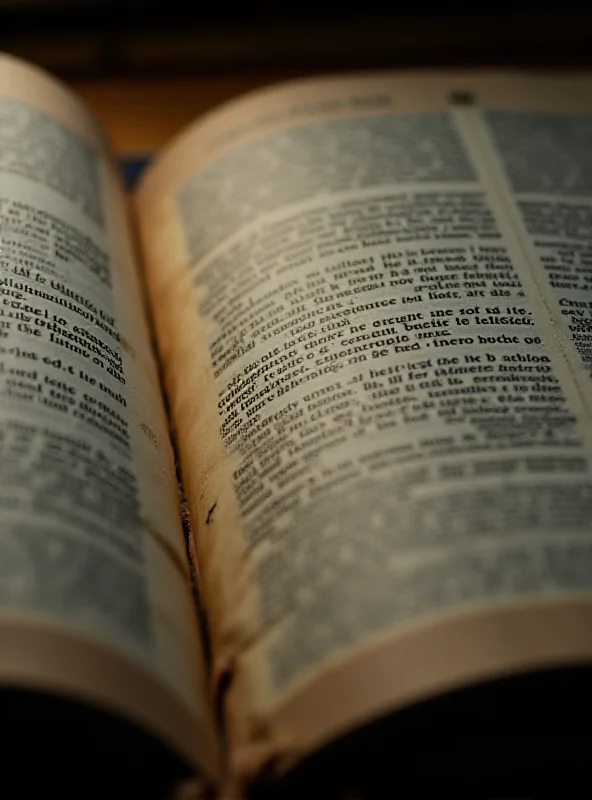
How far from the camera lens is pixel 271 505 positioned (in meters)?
0.54

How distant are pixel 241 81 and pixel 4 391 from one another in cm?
65

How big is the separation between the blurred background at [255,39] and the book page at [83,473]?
33cm

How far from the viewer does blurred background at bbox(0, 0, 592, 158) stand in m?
1.05

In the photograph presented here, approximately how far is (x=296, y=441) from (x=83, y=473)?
0.41 feet

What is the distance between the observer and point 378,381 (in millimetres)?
570

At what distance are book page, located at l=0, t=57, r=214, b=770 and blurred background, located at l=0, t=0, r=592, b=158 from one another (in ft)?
1.09

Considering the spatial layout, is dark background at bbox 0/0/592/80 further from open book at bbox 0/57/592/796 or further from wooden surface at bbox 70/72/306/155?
open book at bbox 0/57/592/796

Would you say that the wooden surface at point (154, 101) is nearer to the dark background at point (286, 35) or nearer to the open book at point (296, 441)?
the dark background at point (286, 35)

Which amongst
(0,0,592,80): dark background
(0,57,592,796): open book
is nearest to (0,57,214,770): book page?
(0,57,592,796): open book

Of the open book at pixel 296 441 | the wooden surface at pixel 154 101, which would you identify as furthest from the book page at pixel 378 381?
the wooden surface at pixel 154 101

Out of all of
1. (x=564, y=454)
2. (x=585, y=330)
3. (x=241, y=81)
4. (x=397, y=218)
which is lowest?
(x=564, y=454)

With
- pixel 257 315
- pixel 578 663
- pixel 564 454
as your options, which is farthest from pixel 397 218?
pixel 578 663

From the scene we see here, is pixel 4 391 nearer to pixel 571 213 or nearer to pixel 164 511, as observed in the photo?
pixel 164 511

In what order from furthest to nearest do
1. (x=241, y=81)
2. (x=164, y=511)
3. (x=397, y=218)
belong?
(x=241, y=81), (x=397, y=218), (x=164, y=511)
